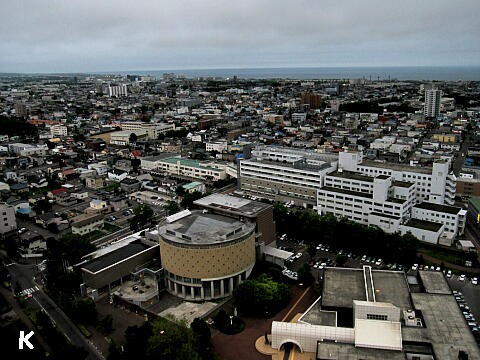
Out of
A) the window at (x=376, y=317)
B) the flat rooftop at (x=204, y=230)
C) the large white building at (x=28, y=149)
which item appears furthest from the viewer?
the large white building at (x=28, y=149)

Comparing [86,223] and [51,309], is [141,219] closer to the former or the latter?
[86,223]

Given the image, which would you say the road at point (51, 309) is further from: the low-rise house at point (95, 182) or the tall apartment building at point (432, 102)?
the tall apartment building at point (432, 102)

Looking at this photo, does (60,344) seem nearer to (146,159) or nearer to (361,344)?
(361,344)

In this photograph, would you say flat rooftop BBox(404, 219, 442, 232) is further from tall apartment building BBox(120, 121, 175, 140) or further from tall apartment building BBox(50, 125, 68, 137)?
tall apartment building BBox(50, 125, 68, 137)

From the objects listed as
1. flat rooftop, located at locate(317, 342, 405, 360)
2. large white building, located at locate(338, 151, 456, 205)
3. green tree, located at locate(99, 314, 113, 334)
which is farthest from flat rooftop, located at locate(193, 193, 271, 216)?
large white building, located at locate(338, 151, 456, 205)

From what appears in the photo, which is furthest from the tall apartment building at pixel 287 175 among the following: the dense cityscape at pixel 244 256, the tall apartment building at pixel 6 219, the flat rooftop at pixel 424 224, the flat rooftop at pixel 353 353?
the tall apartment building at pixel 6 219

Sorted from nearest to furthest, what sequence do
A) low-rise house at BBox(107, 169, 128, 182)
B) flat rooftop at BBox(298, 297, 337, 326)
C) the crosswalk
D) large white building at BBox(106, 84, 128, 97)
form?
flat rooftop at BBox(298, 297, 337, 326) → the crosswalk → low-rise house at BBox(107, 169, 128, 182) → large white building at BBox(106, 84, 128, 97)
